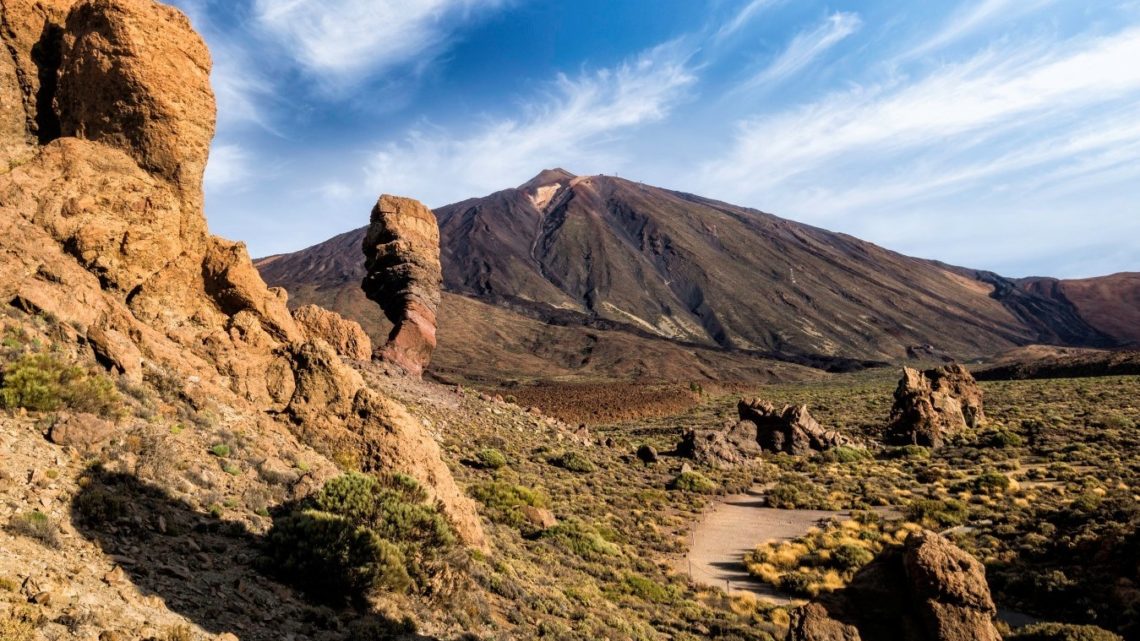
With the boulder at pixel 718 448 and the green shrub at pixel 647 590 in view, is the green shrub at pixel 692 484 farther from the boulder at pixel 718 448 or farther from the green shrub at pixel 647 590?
the green shrub at pixel 647 590

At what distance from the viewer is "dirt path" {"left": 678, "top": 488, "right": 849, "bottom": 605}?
17688 mm

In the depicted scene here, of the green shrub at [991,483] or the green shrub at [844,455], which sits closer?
the green shrub at [991,483]

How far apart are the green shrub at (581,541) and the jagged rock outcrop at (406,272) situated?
66.7 feet

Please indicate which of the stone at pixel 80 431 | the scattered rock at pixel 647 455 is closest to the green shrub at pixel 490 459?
the scattered rock at pixel 647 455

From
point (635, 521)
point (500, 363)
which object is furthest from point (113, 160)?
point (500, 363)

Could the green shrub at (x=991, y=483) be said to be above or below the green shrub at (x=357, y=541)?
below

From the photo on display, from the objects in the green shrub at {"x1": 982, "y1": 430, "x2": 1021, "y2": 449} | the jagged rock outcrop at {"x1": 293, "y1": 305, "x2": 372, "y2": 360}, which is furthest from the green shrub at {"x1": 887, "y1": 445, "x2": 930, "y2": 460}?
the jagged rock outcrop at {"x1": 293, "y1": 305, "x2": 372, "y2": 360}

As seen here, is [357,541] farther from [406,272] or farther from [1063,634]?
[406,272]

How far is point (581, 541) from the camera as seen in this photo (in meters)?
18.1

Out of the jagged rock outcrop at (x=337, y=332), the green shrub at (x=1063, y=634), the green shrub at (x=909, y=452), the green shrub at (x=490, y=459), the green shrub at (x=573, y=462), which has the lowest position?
the green shrub at (x=909, y=452)

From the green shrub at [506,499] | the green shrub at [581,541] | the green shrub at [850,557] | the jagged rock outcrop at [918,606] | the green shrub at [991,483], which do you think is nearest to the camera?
the jagged rock outcrop at [918,606]

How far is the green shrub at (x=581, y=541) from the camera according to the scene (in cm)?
1755

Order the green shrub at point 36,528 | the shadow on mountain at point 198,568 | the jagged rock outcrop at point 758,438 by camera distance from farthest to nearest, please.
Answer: the jagged rock outcrop at point 758,438 → the shadow on mountain at point 198,568 → the green shrub at point 36,528

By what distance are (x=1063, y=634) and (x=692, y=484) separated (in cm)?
1949
